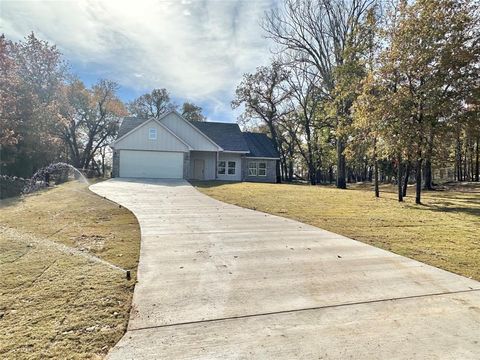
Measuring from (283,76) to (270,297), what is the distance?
3158cm

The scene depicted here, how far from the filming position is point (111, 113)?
120 feet

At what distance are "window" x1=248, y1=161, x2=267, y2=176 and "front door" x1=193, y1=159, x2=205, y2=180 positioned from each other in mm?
4657

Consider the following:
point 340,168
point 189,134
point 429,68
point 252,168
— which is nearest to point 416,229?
point 429,68

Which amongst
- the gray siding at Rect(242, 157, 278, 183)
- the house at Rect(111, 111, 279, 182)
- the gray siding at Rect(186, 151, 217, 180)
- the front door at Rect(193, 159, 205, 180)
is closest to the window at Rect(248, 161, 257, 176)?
the house at Rect(111, 111, 279, 182)

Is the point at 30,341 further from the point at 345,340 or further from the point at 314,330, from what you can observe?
the point at 345,340

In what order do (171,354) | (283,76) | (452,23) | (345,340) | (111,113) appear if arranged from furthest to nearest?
1. (111,113)
2. (283,76)
3. (452,23)
4. (345,340)
5. (171,354)

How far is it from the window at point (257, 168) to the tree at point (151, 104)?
1787 centimetres

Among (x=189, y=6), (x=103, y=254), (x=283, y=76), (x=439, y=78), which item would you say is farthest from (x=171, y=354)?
(x=283, y=76)

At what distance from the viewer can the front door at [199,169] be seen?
27.3m

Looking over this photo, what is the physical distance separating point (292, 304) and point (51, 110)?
23939 millimetres

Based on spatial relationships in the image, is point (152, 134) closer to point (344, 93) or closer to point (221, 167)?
point (221, 167)

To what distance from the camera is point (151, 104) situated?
4331 centimetres

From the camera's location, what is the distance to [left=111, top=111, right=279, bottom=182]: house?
2328 cm

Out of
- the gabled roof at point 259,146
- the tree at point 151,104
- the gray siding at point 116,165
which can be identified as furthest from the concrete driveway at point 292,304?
the tree at point 151,104
